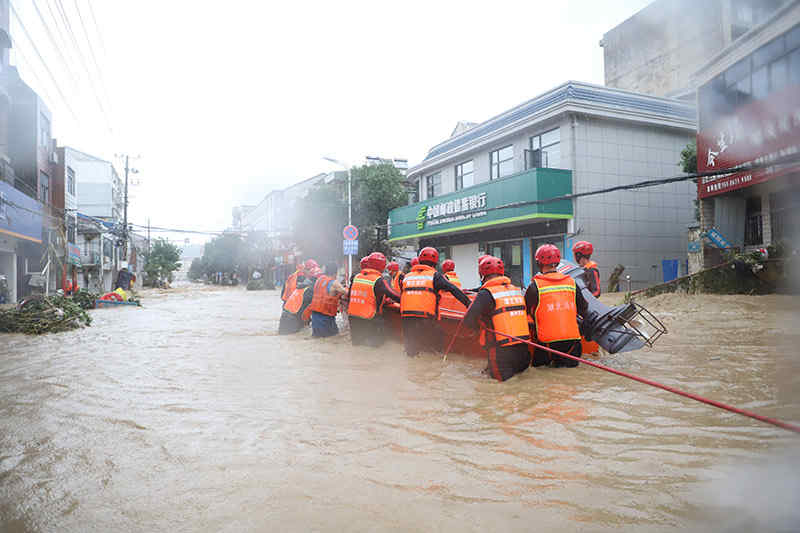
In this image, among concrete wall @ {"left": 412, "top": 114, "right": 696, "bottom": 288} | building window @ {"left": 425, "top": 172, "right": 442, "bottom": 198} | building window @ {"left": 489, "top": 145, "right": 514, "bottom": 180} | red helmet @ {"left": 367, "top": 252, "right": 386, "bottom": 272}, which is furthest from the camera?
building window @ {"left": 425, "top": 172, "right": 442, "bottom": 198}

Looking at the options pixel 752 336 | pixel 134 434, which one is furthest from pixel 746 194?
pixel 134 434

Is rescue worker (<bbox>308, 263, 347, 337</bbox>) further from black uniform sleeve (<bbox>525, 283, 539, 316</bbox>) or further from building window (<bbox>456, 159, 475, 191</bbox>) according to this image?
building window (<bbox>456, 159, 475, 191</bbox>)

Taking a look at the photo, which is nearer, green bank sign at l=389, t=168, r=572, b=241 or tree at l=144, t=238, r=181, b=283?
green bank sign at l=389, t=168, r=572, b=241

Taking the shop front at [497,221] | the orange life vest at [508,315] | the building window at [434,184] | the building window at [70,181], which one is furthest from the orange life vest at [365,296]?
the building window at [70,181]

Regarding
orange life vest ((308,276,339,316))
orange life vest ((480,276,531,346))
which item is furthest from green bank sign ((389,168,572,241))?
orange life vest ((480,276,531,346))

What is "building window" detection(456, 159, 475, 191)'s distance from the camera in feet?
69.3

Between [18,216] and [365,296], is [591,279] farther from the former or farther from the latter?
[18,216]

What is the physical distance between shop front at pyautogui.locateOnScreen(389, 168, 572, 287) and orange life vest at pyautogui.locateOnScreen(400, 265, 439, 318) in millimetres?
7059

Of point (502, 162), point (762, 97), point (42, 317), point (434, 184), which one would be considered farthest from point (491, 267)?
point (434, 184)

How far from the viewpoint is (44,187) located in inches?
976

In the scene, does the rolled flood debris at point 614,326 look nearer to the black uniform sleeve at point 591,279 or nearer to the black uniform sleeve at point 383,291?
the black uniform sleeve at point 591,279

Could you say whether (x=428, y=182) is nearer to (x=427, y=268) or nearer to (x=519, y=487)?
(x=427, y=268)

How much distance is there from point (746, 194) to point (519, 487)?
43.1 feet

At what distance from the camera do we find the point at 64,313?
420 inches
